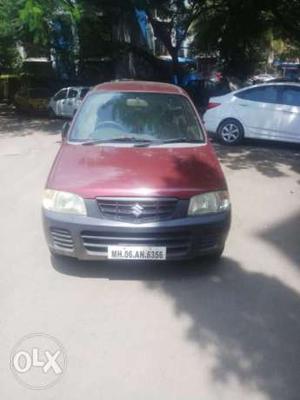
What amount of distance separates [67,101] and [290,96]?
33.3 ft

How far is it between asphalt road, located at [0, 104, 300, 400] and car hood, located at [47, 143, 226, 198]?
2.97 feet

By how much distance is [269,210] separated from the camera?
6.84 metres

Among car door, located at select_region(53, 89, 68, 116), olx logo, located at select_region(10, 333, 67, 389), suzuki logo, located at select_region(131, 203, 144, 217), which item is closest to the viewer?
olx logo, located at select_region(10, 333, 67, 389)

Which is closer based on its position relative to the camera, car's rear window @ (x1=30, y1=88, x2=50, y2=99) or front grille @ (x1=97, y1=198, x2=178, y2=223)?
front grille @ (x1=97, y1=198, x2=178, y2=223)

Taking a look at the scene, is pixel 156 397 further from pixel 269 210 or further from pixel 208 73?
pixel 208 73

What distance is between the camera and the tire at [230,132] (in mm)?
11734

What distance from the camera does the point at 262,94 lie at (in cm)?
1140

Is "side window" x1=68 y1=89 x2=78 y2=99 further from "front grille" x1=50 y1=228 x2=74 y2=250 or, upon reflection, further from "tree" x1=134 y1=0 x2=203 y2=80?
"front grille" x1=50 y1=228 x2=74 y2=250

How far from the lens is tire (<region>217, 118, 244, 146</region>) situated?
11.7 m

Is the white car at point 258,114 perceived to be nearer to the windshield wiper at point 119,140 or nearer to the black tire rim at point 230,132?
the black tire rim at point 230,132

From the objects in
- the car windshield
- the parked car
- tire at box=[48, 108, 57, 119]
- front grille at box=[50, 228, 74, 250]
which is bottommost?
tire at box=[48, 108, 57, 119]

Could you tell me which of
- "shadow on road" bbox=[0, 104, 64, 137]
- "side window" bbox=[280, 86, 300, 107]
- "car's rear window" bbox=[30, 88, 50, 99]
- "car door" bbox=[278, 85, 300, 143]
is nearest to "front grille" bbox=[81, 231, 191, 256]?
"car door" bbox=[278, 85, 300, 143]

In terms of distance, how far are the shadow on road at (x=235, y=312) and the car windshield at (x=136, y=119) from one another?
1443mm

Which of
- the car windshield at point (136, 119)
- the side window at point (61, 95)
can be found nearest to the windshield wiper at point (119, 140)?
the car windshield at point (136, 119)
